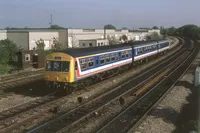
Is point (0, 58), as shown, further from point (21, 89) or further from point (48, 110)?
point (48, 110)

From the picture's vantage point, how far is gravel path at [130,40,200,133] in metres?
11.6

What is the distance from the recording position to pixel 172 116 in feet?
44.3

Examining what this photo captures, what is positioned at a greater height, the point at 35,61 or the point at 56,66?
the point at 56,66

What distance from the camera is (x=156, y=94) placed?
59.8 ft

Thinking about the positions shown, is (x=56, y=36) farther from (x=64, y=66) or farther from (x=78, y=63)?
(x=64, y=66)

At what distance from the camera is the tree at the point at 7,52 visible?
30961 mm

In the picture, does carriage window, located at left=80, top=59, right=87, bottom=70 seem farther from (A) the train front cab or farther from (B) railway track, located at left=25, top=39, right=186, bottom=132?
(B) railway track, located at left=25, top=39, right=186, bottom=132

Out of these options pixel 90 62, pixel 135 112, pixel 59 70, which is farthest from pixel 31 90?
pixel 135 112

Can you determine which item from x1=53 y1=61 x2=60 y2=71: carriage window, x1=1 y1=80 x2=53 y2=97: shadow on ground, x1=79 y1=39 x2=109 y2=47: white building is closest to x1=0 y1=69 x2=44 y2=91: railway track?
x1=1 y1=80 x2=53 y2=97: shadow on ground

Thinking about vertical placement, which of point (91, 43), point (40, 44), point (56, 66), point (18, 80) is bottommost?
point (18, 80)

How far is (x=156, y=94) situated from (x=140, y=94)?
43.7 inches

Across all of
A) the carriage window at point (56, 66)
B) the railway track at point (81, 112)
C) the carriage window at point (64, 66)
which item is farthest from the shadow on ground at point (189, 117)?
the carriage window at point (56, 66)

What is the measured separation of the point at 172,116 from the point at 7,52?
23.6 metres

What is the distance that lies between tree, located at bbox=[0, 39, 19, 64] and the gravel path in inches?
789
